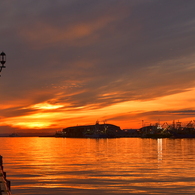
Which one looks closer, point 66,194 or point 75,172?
point 66,194

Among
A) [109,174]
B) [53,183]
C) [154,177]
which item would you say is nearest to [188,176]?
[154,177]

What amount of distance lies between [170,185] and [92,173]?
14.7 meters

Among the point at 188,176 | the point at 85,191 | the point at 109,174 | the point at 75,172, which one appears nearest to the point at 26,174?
the point at 75,172

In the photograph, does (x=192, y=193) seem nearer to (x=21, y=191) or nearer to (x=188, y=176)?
(x=188, y=176)

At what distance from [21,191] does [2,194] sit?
11.4m

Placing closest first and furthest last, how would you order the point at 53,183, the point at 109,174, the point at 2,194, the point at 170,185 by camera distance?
the point at 2,194 → the point at 170,185 → the point at 53,183 → the point at 109,174

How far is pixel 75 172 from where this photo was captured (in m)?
49.3

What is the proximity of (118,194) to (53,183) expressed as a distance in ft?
33.0

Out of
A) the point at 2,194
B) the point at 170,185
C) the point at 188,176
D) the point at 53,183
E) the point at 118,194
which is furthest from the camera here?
the point at 188,176

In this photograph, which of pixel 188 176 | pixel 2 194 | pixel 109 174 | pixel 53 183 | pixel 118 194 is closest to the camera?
pixel 2 194

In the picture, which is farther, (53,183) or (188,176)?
(188,176)

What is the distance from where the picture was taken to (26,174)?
4766 cm

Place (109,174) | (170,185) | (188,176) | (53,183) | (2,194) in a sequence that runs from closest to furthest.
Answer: (2,194)
(170,185)
(53,183)
(188,176)
(109,174)

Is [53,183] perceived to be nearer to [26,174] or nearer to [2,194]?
[26,174]
